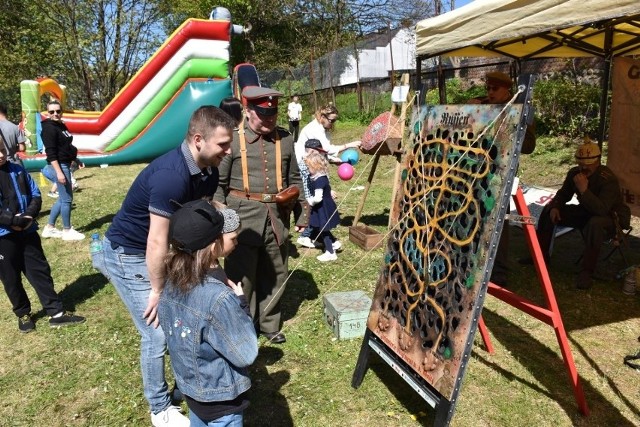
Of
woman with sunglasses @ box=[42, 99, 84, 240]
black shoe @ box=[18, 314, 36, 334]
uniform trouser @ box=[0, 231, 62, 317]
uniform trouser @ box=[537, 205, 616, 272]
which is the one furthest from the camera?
woman with sunglasses @ box=[42, 99, 84, 240]

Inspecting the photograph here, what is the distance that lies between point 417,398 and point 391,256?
0.99 metres

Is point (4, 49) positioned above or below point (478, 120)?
above

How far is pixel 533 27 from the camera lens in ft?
10.1

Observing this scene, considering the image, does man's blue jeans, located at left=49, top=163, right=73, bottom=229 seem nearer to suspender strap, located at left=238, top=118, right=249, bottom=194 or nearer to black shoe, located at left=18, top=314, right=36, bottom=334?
black shoe, located at left=18, top=314, right=36, bottom=334

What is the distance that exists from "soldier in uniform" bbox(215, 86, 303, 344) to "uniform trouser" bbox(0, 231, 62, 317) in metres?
1.84

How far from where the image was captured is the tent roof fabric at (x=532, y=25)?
8.96 feet

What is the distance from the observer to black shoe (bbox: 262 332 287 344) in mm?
3902

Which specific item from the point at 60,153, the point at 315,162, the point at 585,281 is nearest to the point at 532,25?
the point at 585,281

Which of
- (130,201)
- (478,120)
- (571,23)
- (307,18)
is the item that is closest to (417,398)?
(478,120)

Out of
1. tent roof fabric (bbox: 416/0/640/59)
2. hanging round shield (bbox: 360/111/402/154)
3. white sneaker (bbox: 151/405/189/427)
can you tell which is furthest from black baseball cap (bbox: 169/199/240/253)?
hanging round shield (bbox: 360/111/402/154)

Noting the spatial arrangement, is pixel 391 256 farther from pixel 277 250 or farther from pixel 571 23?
pixel 571 23

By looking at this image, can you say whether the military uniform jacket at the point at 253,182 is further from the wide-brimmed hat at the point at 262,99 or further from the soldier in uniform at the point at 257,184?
the wide-brimmed hat at the point at 262,99

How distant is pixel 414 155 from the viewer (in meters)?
2.89

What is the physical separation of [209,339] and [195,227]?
44cm
